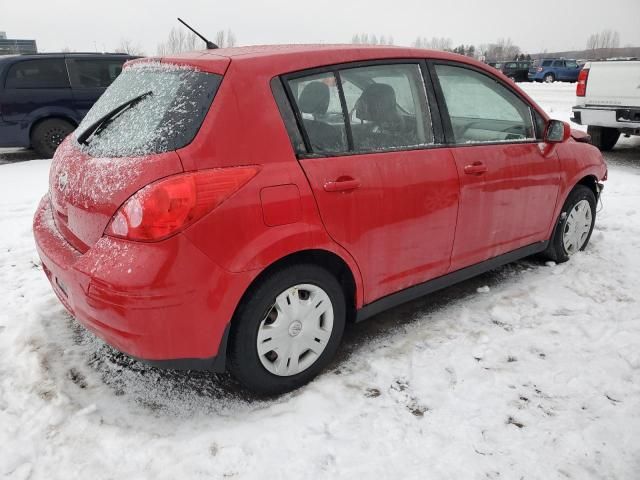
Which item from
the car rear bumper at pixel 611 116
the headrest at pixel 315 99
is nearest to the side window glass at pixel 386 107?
the headrest at pixel 315 99

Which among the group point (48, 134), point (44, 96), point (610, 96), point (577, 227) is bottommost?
point (48, 134)

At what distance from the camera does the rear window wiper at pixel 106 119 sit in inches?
99.8

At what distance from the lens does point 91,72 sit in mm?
9141

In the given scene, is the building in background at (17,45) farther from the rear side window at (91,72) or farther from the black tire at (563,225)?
the black tire at (563,225)

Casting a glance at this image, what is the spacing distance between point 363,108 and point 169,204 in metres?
1.22

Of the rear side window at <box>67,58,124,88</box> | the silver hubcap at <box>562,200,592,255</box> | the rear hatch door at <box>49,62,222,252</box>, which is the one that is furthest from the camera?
the rear side window at <box>67,58,124,88</box>

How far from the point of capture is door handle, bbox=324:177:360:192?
97.0 inches

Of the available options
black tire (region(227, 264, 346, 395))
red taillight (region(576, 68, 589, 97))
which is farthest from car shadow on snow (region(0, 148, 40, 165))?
red taillight (region(576, 68, 589, 97))

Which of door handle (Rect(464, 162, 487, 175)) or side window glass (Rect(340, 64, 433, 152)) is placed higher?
side window glass (Rect(340, 64, 433, 152))

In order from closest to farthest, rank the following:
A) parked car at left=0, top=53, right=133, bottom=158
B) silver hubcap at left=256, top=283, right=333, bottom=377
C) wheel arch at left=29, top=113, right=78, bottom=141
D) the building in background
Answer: silver hubcap at left=256, top=283, right=333, bottom=377 → parked car at left=0, top=53, right=133, bottom=158 → wheel arch at left=29, top=113, right=78, bottom=141 → the building in background

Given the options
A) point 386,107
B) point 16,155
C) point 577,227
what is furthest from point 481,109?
point 16,155

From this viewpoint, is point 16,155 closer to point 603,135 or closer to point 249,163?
point 249,163

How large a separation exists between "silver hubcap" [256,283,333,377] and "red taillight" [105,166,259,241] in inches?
23.0

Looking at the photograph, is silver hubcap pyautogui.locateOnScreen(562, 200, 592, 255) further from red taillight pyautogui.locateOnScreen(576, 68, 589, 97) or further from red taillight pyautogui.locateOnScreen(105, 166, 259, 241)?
red taillight pyautogui.locateOnScreen(576, 68, 589, 97)
